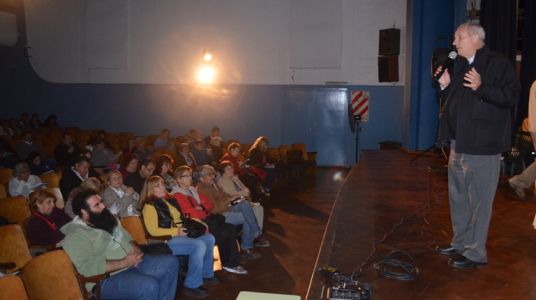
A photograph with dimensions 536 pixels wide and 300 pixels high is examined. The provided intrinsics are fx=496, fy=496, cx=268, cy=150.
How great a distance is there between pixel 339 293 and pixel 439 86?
1.43m

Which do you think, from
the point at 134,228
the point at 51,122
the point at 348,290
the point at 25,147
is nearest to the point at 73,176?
the point at 134,228

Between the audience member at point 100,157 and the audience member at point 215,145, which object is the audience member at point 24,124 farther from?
the audience member at point 215,145

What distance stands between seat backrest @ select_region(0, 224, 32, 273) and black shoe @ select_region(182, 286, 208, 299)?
137cm

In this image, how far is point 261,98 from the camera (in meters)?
12.6

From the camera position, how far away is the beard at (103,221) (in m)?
3.61

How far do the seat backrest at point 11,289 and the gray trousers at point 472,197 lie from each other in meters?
2.53

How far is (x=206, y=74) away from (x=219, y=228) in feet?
26.1

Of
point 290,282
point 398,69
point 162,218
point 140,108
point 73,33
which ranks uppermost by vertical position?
point 73,33

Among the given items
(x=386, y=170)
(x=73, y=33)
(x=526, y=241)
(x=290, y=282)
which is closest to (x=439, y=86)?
(x=526, y=241)

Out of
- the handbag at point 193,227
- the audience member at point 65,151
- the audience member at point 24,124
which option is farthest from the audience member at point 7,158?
the handbag at point 193,227

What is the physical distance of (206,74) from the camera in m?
12.6

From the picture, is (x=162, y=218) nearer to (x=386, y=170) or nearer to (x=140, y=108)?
(x=386, y=170)

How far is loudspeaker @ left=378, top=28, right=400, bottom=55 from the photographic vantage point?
11.4 m

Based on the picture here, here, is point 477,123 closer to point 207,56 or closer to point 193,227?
point 193,227
